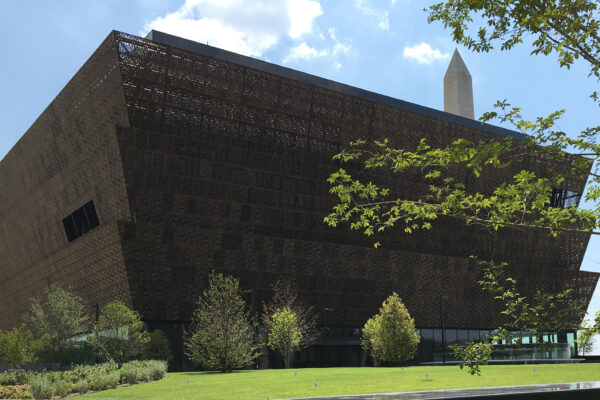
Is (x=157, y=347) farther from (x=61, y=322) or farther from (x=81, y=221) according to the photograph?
(x=81, y=221)

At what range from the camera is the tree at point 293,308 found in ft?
179

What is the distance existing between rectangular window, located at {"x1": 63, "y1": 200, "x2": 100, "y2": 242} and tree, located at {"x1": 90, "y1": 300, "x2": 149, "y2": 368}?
1493cm

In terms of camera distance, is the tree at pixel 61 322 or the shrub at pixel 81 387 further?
the tree at pixel 61 322

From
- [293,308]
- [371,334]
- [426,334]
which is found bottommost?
[426,334]

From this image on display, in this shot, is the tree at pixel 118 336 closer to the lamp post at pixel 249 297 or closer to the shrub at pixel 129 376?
the shrub at pixel 129 376

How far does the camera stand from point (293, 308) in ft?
183

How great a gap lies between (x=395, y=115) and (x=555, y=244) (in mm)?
32189

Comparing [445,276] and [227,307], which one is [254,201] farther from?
[445,276]

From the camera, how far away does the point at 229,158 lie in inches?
2130

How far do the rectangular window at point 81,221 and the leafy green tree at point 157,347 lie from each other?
13.4 meters

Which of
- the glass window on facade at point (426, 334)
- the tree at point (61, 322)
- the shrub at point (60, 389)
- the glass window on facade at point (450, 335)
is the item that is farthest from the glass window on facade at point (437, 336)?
the shrub at point (60, 389)

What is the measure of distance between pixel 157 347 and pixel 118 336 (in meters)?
6.72

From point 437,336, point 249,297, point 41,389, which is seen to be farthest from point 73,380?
point 437,336

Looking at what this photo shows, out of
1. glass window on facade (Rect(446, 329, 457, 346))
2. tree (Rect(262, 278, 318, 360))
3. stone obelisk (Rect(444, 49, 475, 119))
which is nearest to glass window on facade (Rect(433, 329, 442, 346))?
glass window on facade (Rect(446, 329, 457, 346))
